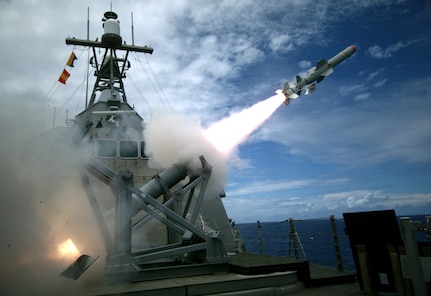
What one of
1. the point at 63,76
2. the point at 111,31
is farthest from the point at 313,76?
the point at 63,76

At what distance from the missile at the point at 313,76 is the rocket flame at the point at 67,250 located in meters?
7.88

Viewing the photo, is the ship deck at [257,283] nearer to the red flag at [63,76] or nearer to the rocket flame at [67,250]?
the rocket flame at [67,250]

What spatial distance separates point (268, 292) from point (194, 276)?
1.76 meters

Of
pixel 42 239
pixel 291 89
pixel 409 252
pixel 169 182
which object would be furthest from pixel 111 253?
pixel 291 89

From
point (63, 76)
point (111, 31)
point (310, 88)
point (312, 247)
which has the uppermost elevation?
point (111, 31)

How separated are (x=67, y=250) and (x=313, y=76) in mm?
9190

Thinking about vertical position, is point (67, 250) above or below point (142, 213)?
below

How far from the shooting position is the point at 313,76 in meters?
11.7

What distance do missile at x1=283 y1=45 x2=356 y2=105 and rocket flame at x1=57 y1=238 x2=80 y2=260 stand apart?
25.9 ft

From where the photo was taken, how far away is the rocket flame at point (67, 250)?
6.77 metres

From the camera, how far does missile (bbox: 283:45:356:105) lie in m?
11.6

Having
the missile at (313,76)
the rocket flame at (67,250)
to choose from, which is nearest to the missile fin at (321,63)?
the missile at (313,76)

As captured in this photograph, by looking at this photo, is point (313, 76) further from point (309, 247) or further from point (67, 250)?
point (309, 247)

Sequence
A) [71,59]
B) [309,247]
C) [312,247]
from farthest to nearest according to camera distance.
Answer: [309,247] → [312,247] → [71,59]
